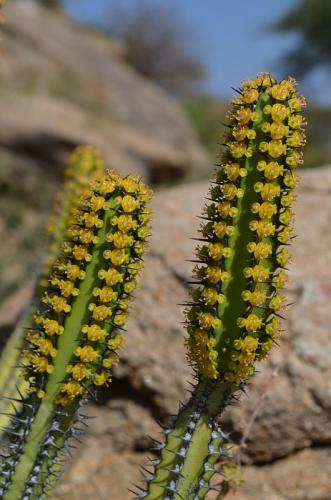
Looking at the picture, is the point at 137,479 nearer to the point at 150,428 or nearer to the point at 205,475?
the point at 150,428

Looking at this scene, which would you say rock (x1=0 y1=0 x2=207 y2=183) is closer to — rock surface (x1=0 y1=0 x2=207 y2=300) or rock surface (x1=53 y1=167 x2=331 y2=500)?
rock surface (x1=0 y1=0 x2=207 y2=300)

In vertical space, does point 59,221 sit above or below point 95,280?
above

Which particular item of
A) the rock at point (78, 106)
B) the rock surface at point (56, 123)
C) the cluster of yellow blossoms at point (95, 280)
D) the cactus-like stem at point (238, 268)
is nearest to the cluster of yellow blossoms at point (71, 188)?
the cluster of yellow blossoms at point (95, 280)

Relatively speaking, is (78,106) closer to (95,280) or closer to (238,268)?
(95,280)

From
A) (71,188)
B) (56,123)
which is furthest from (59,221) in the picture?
(56,123)

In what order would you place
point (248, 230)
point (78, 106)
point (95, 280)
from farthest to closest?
point (78, 106), point (95, 280), point (248, 230)

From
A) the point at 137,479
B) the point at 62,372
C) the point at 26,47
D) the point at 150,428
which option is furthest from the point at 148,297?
the point at 26,47
